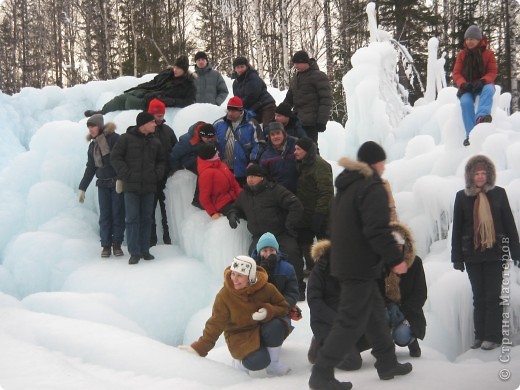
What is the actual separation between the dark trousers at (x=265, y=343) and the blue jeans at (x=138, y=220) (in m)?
2.67

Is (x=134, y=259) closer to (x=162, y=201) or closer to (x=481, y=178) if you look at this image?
(x=162, y=201)

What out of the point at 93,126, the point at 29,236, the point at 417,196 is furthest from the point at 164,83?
the point at 417,196

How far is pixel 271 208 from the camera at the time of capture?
5719mm

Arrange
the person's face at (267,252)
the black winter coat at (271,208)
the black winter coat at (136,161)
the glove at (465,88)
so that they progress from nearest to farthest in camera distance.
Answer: the person's face at (267,252)
the black winter coat at (271,208)
the glove at (465,88)
the black winter coat at (136,161)

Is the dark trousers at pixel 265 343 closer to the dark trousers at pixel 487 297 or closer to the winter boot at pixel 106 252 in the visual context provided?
the dark trousers at pixel 487 297

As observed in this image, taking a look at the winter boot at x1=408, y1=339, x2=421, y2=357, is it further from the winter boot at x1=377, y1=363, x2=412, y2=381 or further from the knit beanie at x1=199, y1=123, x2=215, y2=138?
the knit beanie at x1=199, y1=123, x2=215, y2=138

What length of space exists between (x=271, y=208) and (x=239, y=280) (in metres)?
1.78

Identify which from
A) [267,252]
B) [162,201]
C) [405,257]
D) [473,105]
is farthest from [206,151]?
[405,257]

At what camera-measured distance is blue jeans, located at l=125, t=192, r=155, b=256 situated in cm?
630

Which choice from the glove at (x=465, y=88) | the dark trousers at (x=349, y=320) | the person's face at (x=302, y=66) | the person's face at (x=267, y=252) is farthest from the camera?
the person's face at (x=302, y=66)

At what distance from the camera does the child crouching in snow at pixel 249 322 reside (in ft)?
13.4

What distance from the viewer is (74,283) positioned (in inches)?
251

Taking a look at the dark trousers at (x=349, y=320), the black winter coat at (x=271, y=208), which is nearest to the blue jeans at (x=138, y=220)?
the black winter coat at (x=271, y=208)

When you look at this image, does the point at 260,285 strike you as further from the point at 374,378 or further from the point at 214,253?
the point at 214,253
